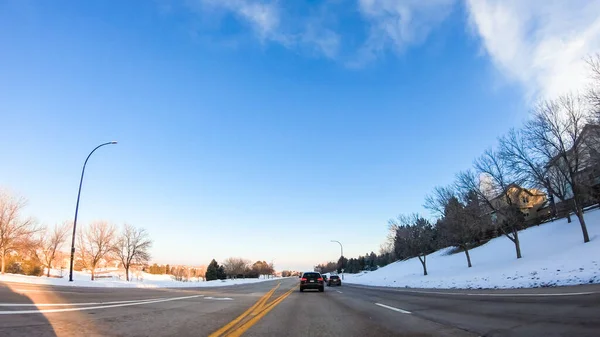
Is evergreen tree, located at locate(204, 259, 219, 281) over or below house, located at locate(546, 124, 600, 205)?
below

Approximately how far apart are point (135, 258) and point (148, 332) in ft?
248

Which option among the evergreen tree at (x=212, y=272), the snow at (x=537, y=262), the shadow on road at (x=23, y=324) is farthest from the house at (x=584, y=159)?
the evergreen tree at (x=212, y=272)

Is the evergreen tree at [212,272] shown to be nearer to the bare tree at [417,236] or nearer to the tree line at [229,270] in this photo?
the tree line at [229,270]

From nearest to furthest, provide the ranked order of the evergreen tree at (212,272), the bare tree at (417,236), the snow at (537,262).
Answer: the snow at (537,262) → the bare tree at (417,236) → the evergreen tree at (212,272)

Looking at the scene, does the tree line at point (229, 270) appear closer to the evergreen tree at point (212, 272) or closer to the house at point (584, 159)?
the evergreen tree at point (212, 272)

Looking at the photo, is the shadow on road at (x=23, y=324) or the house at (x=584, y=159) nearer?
the shadow on road at (x=23, y=324)

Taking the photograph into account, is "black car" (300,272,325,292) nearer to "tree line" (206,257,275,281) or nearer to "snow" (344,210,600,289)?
"snow" (344,210,600,289)

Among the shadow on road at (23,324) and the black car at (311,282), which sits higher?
the shadow on road at (23,324)

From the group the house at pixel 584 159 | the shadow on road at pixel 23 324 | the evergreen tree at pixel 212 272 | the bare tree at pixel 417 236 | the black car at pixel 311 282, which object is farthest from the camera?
the evergreen tree at pixel 212 272

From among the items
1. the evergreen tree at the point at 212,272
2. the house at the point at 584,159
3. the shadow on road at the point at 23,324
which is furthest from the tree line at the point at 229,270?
the shadow on road at the point at 23,324

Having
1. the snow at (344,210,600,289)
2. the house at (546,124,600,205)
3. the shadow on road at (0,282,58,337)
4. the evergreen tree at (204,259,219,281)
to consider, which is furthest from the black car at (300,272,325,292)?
the evergreen tree at (204,259,219,281)

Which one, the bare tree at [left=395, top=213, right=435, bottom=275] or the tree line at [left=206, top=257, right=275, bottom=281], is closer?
the bare tree at [left=395, top=213, right=435, bottom=275]

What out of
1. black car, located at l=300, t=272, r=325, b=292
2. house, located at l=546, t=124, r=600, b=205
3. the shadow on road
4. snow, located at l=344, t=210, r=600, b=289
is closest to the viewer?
the shadow on road

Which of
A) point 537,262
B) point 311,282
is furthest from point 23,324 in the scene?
point 537,262
